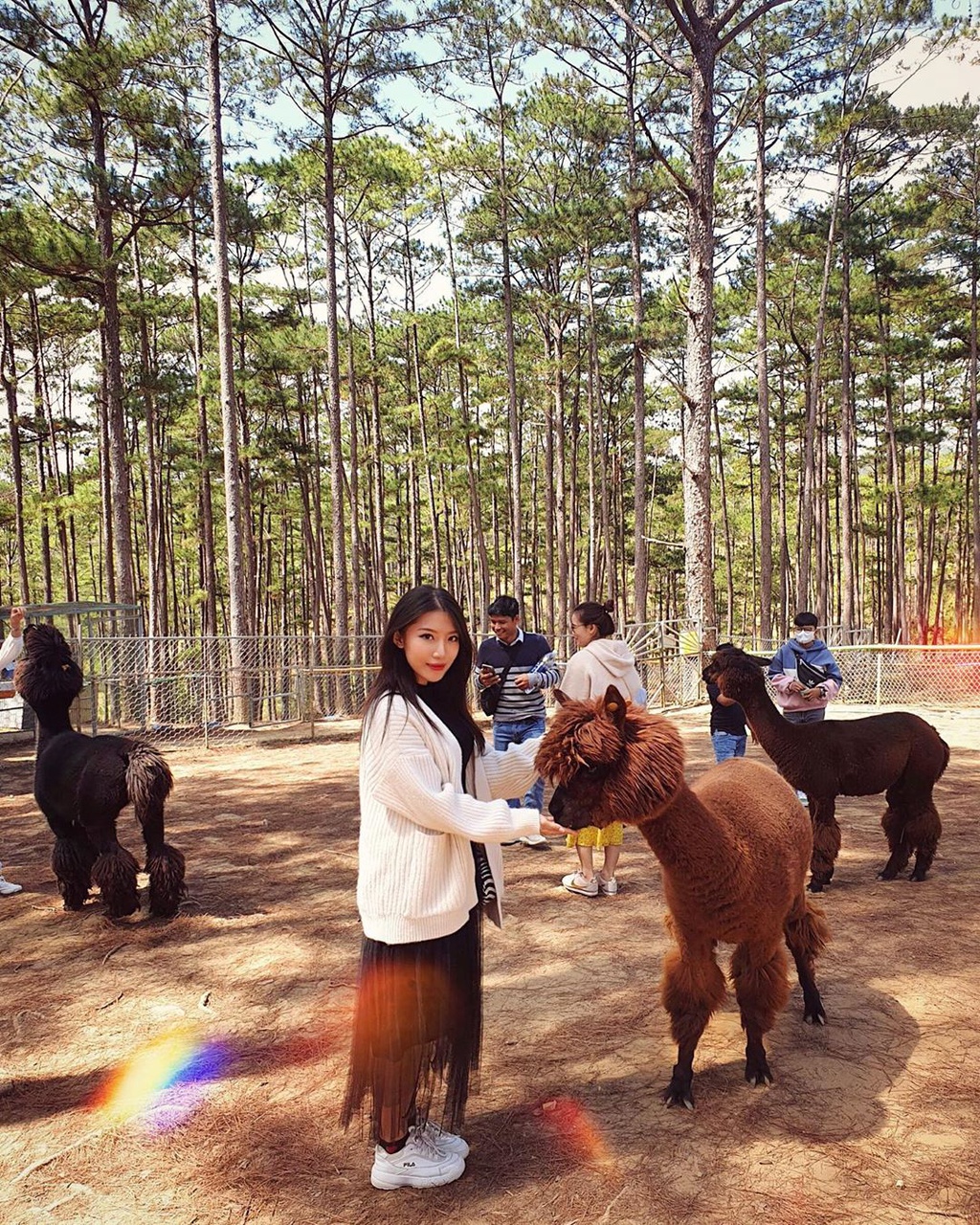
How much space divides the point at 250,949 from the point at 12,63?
61.1 ft

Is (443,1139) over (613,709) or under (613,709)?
under

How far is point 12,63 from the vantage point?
50.9 feet

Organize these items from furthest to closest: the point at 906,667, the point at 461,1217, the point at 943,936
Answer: the point at 906,667 → the point at 943,936 → the point at 461,1217

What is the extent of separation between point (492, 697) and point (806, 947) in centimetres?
278

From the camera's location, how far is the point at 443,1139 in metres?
2.71

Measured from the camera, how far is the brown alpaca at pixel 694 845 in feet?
8.39

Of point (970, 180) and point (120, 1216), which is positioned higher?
point (970, 180)

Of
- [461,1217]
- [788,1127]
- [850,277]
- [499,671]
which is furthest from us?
[850,277]

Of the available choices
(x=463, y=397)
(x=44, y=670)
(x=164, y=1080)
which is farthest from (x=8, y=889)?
(x=463, y=397)

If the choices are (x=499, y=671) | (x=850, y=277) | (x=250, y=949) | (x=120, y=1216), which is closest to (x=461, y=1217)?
(x=120, y=1216)

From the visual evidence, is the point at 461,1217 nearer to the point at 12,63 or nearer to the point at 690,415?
the point at 690,415

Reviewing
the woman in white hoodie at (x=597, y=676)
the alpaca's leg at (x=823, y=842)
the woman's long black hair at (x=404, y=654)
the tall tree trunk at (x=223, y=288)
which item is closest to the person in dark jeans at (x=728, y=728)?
the alpaca's leg at (x=823, y=842)

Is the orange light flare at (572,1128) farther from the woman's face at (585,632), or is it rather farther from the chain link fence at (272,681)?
the chain link fence at (272,681)

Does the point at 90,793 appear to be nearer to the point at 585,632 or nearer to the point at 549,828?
the point at 585,632
